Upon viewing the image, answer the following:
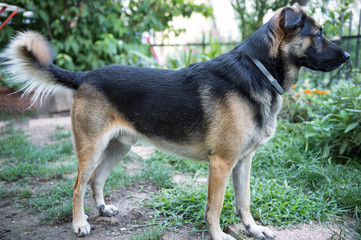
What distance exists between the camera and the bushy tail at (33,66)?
107 inches

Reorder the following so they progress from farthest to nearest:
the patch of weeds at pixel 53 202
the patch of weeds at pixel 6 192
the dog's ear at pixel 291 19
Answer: the patch of weeds at pixel 6 192, the patch of weeds at pixel 53 202, the dog's ear at pixel 291 19

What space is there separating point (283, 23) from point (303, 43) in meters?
0.23

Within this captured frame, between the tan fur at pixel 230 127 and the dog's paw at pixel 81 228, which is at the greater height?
the tan fur at pixel 230 127

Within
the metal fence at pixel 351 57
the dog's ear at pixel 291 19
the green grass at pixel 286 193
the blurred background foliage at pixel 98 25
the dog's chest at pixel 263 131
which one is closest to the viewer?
the dog's ear at pixel 291 19

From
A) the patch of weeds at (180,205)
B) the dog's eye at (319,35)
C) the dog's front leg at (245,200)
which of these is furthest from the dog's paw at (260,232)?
the dog's eye at (319,35)

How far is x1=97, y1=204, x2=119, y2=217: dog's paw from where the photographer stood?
9.62ft

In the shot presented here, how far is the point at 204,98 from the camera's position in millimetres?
2443

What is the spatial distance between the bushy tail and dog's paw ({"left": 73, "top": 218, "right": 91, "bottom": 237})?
1.26 metres

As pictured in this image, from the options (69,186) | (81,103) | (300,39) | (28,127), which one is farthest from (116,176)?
(28,127)

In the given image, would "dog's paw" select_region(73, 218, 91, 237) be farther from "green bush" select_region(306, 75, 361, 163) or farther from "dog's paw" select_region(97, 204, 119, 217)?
"green bush" select_region(306, 75, 361, 163)

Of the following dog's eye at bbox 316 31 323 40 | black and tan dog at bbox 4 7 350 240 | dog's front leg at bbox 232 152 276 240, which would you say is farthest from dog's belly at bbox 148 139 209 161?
dog's eye at bbox 316 31 323 40

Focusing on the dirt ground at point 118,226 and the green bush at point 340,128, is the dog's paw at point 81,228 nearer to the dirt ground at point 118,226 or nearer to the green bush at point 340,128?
the dirt ground at point 118,226

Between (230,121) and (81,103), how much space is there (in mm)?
1414

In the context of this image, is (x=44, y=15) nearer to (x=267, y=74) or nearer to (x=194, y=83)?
(x=194, y=83)
